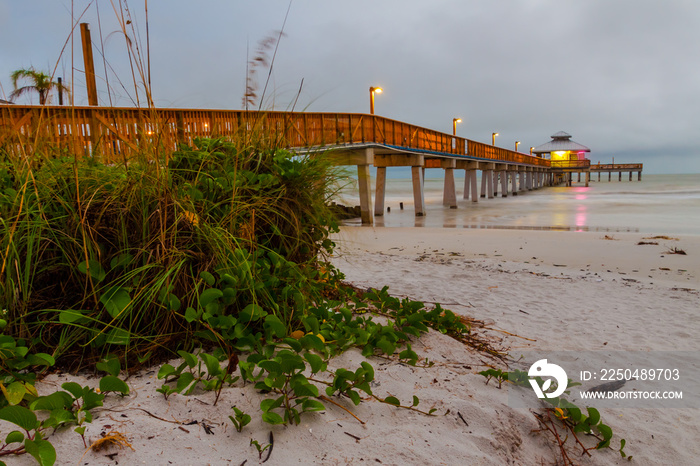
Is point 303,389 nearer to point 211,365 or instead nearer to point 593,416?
point 211,365

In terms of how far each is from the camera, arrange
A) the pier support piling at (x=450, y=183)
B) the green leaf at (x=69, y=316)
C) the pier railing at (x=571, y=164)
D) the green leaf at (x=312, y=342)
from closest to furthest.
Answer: the green leaf at (x=69, y=316) → the green leaf at (x=312, y=342) → the pier support piling at (x=450, y=183) → the pier railing at (x=571, y=164)

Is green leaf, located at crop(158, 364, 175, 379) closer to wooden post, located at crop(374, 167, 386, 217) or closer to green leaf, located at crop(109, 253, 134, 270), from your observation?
green leaf, located at crop(109, 253, 134, 270)

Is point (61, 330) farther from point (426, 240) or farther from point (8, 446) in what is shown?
point (426, 240)

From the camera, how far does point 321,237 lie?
3471 mm

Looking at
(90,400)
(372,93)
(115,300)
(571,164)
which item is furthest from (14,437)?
(571,164)

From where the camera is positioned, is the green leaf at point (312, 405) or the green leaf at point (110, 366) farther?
the green leaf at point (110, 366)

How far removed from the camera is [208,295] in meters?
2.27

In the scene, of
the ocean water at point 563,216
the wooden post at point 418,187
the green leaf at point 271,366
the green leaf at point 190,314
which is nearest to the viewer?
the green leaf at point 271,366

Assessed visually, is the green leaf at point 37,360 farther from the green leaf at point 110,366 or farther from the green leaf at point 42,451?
the green leaf at point 42,451

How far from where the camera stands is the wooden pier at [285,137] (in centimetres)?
303

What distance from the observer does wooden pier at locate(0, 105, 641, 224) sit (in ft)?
9.94

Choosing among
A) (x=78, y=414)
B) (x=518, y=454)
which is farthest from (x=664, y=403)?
(x=78, y=414)

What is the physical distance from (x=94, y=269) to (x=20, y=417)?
0.94 metres

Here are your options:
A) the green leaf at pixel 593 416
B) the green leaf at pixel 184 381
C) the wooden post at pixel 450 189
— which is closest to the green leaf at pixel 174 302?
the green leaf at pixel 184 381
